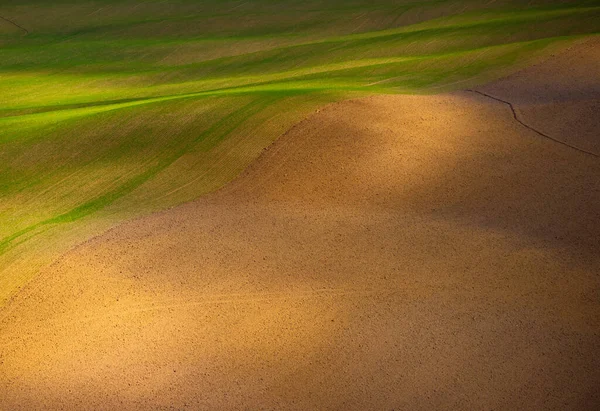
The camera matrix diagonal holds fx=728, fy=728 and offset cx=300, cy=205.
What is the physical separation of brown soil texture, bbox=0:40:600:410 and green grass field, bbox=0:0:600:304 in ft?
4.40

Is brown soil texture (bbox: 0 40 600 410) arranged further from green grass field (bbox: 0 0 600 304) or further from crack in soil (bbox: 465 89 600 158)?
green grass field (bbox: 0 0 600 304)

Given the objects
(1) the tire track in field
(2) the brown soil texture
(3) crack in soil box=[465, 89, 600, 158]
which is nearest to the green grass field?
(3) crack in soil box=[465, 89, 600, 158]

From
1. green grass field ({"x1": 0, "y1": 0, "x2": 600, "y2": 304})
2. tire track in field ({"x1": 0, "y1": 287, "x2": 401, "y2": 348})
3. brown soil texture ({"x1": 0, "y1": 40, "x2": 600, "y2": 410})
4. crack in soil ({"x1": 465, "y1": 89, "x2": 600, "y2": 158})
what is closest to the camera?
brown soil texture ({"x1": 0, "y1": 40, "x2": 600, "y2": 410})

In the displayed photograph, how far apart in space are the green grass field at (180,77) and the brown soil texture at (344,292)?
134 centimetres

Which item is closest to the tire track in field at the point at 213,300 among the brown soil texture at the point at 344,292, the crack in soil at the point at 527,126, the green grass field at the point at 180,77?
the brown soil texture at the point at 344,292

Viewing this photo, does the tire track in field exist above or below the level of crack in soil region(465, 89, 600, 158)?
above

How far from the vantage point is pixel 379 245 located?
12.6 metres

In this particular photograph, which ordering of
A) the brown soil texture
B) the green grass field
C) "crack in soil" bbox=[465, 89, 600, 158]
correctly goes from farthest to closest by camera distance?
"crack in soil" bbox=[465, 89, 600, 158], the green grass field, the brown soil texture

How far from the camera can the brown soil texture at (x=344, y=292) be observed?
9.53m

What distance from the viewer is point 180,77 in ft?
81.4

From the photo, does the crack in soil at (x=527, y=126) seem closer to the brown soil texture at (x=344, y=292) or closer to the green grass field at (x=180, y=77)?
the brown soil texture at (x=344, y=292)

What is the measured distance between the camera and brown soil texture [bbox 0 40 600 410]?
9531 mm

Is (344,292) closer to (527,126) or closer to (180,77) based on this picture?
(527,126)

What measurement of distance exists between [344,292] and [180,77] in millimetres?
15406
